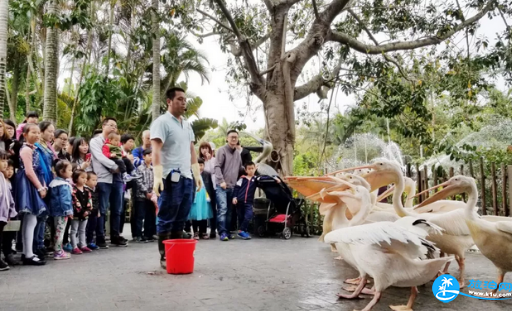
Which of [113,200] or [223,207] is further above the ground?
[113,200]

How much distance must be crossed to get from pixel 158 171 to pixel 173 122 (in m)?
0.74

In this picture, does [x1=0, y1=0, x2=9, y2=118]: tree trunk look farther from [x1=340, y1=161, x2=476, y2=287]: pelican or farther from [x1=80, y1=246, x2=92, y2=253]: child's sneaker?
[x1=340, y1=161, x2=476, y2=287]: pelican

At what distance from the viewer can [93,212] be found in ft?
23.8

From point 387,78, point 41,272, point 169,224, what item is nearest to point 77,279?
point 41,272

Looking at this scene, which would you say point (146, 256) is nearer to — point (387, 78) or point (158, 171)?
point (158, 171)

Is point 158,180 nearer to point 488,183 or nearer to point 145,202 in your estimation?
point 145,202

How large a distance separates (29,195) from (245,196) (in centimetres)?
430

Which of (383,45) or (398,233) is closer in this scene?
(398,233)

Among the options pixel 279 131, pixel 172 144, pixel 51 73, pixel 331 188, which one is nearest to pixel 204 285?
pixel 331 188

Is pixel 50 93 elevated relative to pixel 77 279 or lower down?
elevated

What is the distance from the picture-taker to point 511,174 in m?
7.15

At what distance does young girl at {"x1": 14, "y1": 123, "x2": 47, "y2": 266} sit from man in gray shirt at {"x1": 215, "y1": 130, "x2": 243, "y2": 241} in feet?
11.8

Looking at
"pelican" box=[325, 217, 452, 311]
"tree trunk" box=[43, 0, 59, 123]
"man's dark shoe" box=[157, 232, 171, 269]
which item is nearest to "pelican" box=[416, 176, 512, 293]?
"pelican" box=[325, 217, 452, 311]

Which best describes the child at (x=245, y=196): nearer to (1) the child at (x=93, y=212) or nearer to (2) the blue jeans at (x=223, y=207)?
(2) the blue jeans at (x=223, y=207)
